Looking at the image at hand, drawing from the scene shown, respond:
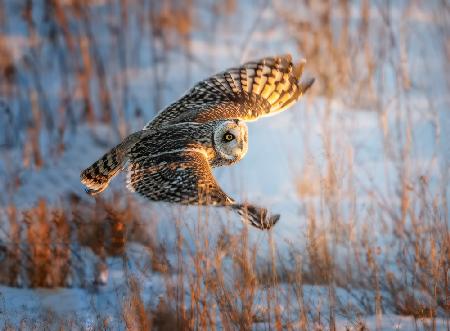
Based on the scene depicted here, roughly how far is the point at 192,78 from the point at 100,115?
964 millimetres

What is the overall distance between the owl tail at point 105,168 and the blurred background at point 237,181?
0.32 metres

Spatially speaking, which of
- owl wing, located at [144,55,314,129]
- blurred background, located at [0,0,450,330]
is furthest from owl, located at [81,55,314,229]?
blurred background, located at [0,0,450,330]

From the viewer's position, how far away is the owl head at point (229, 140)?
330cm

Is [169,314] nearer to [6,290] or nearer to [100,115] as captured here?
[6,290]

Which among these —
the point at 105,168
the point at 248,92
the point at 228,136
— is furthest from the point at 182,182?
the point at 248,92

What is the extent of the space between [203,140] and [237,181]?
1.75 meters

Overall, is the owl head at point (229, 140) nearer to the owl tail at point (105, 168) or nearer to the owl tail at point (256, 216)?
the owl tail at point (105, 168)

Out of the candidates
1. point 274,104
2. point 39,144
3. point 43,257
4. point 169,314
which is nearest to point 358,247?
point 274,104

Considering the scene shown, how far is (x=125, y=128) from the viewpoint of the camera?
563 cm

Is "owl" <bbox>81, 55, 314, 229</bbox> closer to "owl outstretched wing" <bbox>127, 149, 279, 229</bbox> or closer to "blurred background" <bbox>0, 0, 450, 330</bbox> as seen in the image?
"owl outstretched wing" <bbox>127, 149, 279, 229</bbox>

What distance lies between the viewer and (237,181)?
5.02m

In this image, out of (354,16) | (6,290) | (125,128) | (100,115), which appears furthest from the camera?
(354,16)

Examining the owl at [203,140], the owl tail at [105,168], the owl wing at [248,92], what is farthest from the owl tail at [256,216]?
the owl wing at [248,92]

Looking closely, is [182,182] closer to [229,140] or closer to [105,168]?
[105,168]
